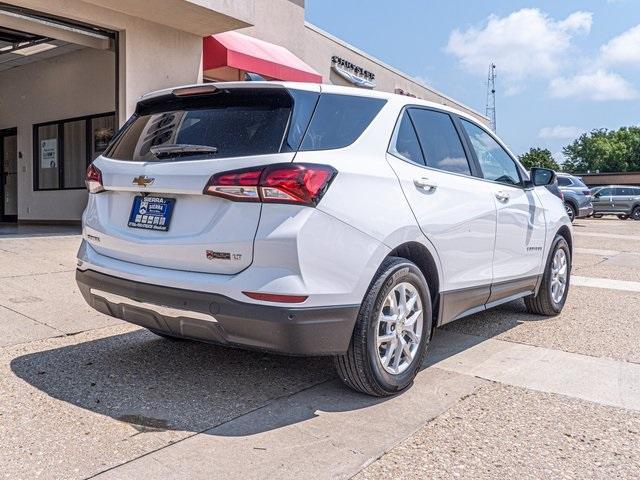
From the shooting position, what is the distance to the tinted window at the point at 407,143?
391 centimetres

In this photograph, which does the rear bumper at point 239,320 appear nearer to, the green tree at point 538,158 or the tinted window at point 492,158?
the tinted window at point 492,158

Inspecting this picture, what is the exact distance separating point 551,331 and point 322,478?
3589 mm

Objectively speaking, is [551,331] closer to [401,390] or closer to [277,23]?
[401,390]

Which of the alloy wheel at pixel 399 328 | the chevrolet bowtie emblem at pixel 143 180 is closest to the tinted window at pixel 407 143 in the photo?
the alloy wheel at pixel 399 328

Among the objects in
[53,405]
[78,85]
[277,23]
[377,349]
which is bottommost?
[53,405]

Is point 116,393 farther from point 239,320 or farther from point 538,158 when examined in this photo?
point 538,158

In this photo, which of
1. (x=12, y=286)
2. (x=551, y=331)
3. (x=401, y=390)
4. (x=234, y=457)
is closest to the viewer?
(x=234, y=457)

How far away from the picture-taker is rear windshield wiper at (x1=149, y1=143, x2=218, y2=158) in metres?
3.40

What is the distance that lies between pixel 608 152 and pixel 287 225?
101 m

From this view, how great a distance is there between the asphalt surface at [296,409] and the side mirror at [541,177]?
143 cm

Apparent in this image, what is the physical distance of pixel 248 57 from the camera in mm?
11367

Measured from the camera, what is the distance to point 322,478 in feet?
8.87

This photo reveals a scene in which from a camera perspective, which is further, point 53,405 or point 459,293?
point 459,293

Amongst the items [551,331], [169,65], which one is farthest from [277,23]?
[551,331]
